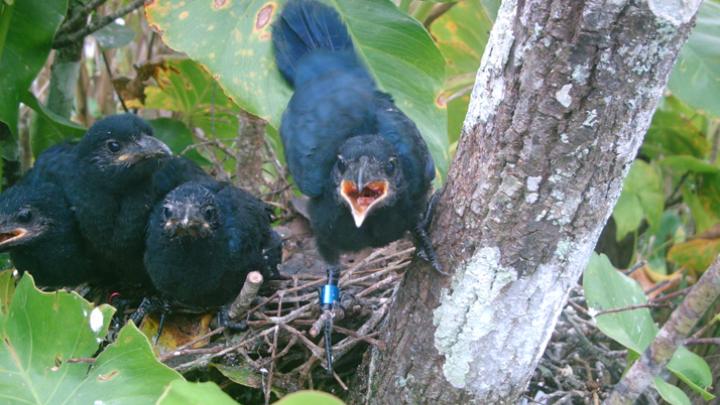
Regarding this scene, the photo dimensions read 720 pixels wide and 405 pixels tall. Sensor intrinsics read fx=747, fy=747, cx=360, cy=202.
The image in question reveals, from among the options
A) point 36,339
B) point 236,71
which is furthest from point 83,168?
point 36,339

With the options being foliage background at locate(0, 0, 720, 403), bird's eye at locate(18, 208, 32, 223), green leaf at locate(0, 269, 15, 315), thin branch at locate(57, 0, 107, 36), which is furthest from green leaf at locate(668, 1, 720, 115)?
green leaf at locate(0, 269, 15, 315)

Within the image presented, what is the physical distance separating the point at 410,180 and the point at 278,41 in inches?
26.3

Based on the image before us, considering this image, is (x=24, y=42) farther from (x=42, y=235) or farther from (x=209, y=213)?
(x=209, y=213)

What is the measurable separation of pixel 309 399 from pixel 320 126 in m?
1.17

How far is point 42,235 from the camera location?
2.51m

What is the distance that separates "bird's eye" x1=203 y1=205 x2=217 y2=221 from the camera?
238cm

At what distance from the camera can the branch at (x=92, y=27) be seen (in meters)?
2.66

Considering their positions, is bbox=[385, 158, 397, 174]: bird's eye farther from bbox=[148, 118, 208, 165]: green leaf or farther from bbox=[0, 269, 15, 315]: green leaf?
bbox=[148, 118, 208, 165]: green leaf

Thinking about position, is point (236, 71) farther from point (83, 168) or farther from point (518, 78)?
point (518, 78)

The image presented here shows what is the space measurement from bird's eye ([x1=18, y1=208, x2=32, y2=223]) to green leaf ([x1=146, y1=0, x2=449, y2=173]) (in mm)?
749

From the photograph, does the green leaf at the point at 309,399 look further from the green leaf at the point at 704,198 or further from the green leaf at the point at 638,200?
the green leaf at the point at 704,198

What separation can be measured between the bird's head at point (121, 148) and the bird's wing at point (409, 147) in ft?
2.86

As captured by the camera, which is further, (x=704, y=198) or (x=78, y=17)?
(x=704, y=198)

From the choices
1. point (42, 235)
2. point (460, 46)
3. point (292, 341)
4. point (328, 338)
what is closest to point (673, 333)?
point (328, 338)
